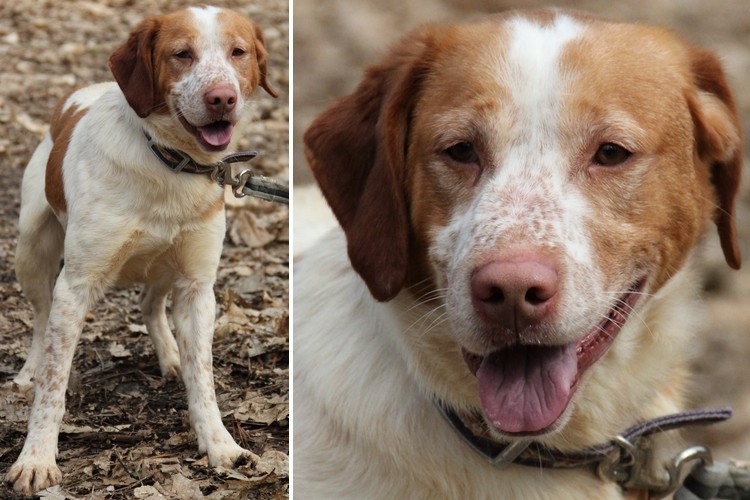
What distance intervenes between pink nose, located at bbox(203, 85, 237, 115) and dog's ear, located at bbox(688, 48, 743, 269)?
42.9 inches

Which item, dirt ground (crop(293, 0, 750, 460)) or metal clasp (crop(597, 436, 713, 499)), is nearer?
metal clasp (crop(597, 436, 713, 499))

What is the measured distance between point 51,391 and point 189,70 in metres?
0.88

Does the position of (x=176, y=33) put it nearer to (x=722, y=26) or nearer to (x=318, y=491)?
(x=318, y=491)

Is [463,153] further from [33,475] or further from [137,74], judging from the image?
[33,475]

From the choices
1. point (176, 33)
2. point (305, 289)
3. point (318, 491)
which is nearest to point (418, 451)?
point (318, 491)

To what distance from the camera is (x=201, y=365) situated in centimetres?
302

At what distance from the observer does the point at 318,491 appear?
8.40 ft

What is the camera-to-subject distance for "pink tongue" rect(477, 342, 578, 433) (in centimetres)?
214

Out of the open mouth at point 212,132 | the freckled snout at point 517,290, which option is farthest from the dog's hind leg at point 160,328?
the freckled snout at point 517,290

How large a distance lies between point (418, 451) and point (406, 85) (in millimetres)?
790

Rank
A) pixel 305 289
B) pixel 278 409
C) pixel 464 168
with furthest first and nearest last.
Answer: pixel 278 409
pixel 305 289
pixel 464 168

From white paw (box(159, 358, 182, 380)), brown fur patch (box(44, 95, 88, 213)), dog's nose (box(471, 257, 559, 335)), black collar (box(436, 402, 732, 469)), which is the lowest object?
white paw (box(159, 358, 182, 380))

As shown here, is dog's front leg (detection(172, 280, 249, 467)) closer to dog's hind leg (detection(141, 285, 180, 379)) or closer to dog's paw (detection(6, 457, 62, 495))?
dog's hind leg (detection(141, 285, 180, 379))

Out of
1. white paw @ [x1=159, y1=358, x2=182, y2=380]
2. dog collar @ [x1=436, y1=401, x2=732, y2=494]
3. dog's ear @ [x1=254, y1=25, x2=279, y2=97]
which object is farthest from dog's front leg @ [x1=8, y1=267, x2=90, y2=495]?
dog collar @ [x1=436, y1=401, x2=732, y2=494]
